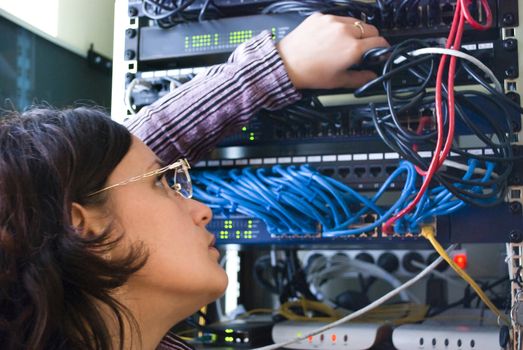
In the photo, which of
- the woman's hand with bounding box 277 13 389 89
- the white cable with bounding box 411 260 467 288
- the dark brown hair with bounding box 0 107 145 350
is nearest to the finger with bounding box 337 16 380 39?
the woman's hand with bounding box 277 13 389 89

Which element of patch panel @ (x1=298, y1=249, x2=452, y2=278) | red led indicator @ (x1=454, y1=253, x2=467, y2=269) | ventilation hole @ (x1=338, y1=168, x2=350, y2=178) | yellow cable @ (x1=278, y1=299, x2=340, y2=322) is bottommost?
yellow cable @ (x1=278, y1=299, x2=340, y2=322)

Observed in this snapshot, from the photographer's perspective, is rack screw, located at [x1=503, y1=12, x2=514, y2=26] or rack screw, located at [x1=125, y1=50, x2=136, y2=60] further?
rack screw, located at [x1=125, y1=50, x2=136, y2=60]

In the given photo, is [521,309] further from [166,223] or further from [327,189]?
[166,223]

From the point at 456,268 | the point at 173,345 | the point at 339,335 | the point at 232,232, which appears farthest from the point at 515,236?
the point at 173,345

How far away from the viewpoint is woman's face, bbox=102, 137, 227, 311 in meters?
0.73

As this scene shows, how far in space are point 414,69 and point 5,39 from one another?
0.91m

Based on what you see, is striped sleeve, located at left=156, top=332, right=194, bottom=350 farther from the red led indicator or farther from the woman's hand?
the red led indicator

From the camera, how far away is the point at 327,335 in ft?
3.30

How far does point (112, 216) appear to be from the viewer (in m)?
0.72

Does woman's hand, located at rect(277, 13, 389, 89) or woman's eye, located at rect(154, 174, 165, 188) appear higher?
woman's hand, located at rect(277, 13, 389, 89)

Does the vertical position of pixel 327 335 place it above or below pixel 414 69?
below

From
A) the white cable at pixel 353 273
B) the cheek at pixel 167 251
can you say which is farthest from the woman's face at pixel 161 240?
the white cable at pixel 353 273

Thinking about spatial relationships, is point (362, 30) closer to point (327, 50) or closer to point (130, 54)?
point (327, 50)

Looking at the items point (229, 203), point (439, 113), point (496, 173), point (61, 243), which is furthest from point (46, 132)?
point (496, 173)
